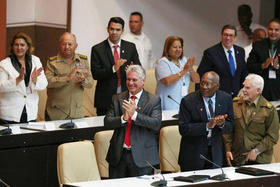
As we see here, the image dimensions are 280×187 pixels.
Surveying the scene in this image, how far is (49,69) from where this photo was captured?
26.4ft

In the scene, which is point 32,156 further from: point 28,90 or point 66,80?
point 66,80

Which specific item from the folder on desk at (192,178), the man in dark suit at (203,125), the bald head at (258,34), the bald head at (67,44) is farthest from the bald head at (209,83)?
the bald head at (258,34)

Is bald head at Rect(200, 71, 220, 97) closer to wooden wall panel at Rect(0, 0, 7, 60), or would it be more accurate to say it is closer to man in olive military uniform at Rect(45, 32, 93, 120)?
man in olive military uniform at Rect(45, 32, 93, 120)

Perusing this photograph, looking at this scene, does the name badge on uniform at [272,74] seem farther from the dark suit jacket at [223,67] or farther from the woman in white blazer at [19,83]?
the woman in white blazer at [19,83]

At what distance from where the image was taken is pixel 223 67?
8.98m

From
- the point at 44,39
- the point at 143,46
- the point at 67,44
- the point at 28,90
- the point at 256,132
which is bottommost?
the point at 256,132

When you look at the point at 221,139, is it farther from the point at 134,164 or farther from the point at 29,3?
the point at 29,3

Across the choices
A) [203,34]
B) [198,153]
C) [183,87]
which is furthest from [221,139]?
[203,34]

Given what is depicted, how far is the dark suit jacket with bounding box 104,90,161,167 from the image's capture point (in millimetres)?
6520

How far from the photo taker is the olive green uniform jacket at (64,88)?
7.99 m

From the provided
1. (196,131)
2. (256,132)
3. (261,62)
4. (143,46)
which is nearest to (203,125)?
(196,131)

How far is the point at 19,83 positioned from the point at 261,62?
3.21m

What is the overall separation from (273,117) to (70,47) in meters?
2.24

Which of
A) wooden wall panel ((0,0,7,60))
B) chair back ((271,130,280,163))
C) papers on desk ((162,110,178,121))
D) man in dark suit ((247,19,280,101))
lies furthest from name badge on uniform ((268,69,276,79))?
wooden wall panel ((0,0,7,60))
